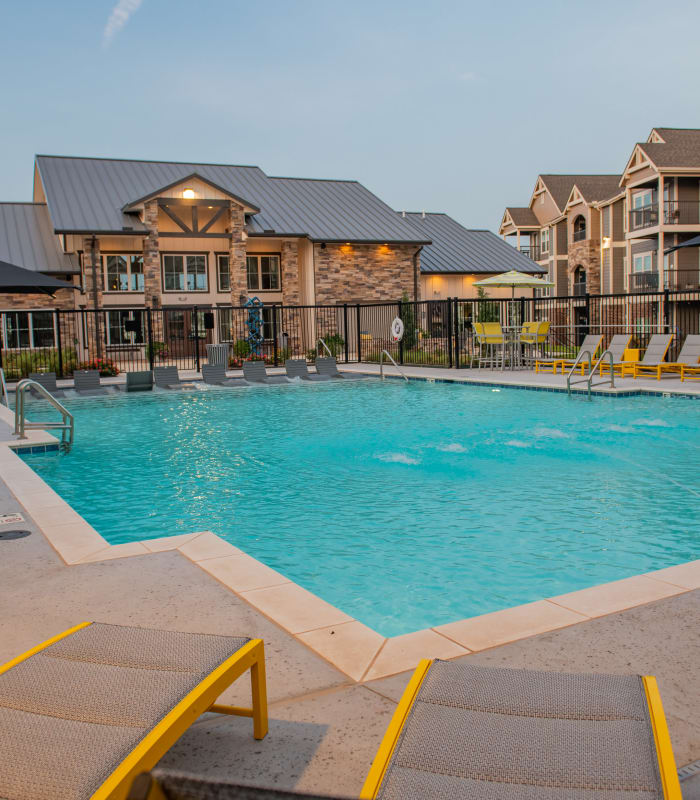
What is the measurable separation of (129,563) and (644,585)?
3.04 metres

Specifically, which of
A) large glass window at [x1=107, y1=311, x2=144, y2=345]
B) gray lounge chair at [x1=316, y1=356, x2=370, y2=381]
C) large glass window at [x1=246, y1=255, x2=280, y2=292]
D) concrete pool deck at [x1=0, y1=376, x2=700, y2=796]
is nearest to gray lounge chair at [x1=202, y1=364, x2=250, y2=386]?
gray lounge chair at [x1=316, y1=356, x2=370, y2=381]

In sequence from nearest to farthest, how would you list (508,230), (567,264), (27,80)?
(27,80) → (567,264) → (508,230)

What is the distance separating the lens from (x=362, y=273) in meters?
30.5

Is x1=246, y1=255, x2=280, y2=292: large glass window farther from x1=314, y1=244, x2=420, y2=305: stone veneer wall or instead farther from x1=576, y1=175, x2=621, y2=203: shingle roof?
x1=576, y1=175, x2=621, y2=203: shingle roof

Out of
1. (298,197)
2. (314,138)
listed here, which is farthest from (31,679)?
(314,138)

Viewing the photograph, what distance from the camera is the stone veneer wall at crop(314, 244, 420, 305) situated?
2961cm

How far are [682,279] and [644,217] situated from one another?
4463 millimetres

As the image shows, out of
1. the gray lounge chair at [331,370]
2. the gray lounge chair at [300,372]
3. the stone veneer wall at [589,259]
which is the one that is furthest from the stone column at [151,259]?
the stone veneer wall at [589,259]

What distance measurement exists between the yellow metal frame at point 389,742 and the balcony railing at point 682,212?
38766mm

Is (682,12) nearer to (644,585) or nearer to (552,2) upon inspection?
(552,2)

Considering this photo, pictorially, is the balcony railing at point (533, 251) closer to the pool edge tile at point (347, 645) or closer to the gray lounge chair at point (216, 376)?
the gray lounge chair at point (216, 376)

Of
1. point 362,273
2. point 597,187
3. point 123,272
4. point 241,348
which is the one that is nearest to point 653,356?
point 241,348

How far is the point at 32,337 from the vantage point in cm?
2622

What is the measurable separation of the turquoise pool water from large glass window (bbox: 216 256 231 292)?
1611cm
